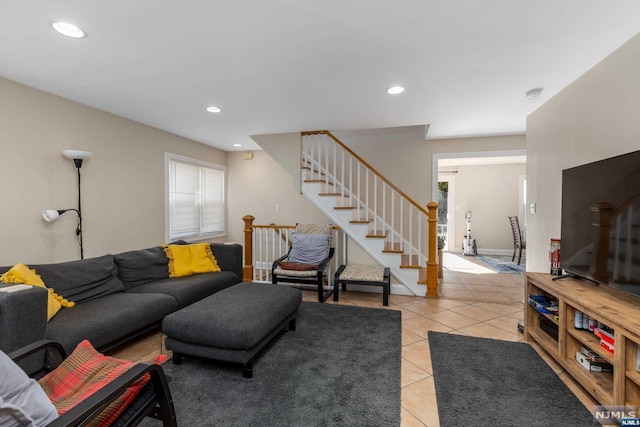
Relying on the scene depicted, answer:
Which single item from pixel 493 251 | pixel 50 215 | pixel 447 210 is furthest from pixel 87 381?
pixel 493 251

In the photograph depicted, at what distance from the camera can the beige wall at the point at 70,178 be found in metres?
2.68

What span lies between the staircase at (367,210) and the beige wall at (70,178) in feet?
7.61

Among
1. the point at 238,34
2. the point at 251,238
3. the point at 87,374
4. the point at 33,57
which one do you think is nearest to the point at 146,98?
the point at 33,57

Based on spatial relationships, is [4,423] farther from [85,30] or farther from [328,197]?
[328,197]

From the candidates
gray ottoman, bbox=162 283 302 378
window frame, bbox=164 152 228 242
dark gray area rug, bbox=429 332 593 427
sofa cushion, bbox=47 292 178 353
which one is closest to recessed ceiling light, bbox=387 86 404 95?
gray ottoman, bbox=162 283 302 378

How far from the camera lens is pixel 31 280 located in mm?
2221

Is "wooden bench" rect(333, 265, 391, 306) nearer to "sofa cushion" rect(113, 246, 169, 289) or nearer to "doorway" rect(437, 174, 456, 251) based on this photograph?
"sofa cushion" rect(113, 246, 169, 289)

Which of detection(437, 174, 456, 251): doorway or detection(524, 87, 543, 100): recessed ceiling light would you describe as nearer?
detection(524, 87, 543, 100): recessed ceiling light

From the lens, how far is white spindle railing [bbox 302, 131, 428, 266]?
14.7ft

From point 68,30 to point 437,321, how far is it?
157 inches

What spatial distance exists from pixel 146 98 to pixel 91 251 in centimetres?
189

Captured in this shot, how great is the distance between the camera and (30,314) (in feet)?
6.09

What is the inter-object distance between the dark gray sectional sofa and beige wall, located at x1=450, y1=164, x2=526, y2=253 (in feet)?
21.4

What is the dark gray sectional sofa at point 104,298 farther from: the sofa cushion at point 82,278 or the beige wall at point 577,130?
the beige wall at point 577,130
